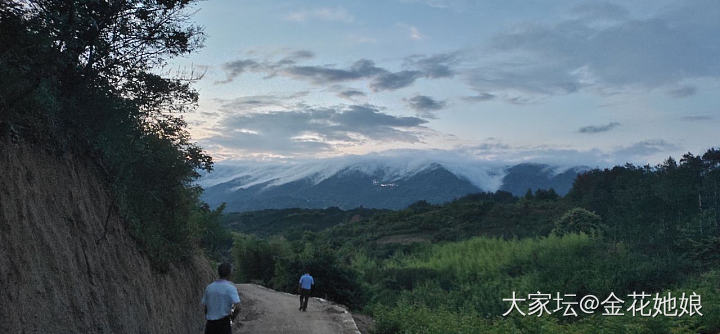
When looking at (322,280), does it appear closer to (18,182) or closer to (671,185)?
(18,182)

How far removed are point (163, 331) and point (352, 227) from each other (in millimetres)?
71100

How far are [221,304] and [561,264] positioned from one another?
94.8 ft

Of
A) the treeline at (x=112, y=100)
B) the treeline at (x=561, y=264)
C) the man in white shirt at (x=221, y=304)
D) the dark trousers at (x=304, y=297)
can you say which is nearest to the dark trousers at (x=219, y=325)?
the man in white shirt at (x=221, y=304)

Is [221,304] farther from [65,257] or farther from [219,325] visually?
[65,257]

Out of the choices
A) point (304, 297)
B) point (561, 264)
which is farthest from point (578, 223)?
point (304, 297)

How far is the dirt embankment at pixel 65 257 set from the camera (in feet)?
22.5

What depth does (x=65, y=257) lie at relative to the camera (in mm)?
8133

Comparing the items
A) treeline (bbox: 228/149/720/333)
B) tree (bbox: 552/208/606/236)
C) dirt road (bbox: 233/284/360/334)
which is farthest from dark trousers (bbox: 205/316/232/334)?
tree (bbox: 552/208/606/236)

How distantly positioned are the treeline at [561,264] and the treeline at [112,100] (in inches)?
320

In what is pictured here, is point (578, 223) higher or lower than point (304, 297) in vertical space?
higher

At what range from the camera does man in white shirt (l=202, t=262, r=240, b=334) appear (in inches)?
296

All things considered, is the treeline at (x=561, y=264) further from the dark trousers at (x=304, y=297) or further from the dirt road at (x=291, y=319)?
the dark trousers at (x=304, y=297)

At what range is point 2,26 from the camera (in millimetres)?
8195

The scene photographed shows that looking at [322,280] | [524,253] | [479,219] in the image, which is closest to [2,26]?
[322,280]
